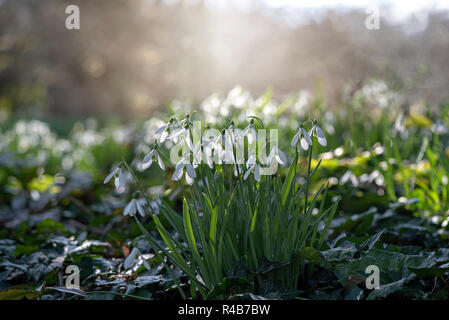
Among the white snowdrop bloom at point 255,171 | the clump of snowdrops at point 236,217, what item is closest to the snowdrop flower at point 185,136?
the clump of snowdrops at point 236,217

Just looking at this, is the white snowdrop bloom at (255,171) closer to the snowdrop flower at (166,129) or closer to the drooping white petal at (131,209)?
the snowdrop flower at (166,129)

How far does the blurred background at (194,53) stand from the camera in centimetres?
692

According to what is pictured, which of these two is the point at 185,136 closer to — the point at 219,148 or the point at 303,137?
the point at 219,148

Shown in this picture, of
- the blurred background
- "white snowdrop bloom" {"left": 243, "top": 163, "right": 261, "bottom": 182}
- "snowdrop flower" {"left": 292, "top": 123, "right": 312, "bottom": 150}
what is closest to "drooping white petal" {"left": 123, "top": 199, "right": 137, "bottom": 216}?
"white snowdrop bloom" {"left": 243, "top": 163, "right": 261, "bottom": 182}

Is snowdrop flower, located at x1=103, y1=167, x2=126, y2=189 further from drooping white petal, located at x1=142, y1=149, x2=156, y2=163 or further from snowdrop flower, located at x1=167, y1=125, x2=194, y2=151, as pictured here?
snowdrop flower, located at x1=167, y1=125, x2=194, y2=151

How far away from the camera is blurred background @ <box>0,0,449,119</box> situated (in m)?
6.92

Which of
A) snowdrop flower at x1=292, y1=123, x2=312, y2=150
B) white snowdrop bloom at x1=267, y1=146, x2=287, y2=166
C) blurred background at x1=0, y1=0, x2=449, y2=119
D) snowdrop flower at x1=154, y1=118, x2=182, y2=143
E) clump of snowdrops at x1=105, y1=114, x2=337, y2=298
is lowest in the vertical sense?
clump of snowdrops at x1=105, y1=114, x2=337, y2=298

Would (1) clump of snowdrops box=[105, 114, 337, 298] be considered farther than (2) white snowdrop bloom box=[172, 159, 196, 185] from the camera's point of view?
Yes

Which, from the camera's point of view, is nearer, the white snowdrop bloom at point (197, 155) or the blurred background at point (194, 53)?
the white snowdrop bloom at point (197, 155)

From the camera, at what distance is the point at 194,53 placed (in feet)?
47.1

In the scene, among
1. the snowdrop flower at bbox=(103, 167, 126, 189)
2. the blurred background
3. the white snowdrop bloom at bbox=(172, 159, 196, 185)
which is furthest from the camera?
the blurred background

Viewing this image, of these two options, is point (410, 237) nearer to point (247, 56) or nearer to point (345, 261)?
point (345, 261)

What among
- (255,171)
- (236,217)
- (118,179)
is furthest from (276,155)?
(118,179)
